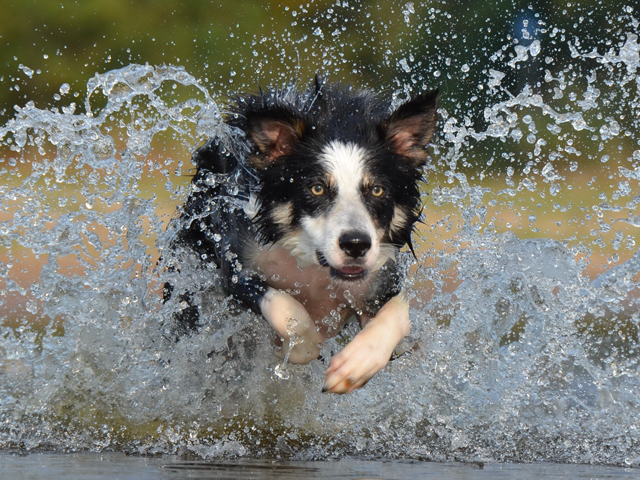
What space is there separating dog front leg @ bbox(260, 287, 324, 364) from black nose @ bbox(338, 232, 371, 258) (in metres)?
0.40

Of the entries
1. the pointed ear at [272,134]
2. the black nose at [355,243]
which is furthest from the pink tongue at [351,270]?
the pointed ear at [272,134]

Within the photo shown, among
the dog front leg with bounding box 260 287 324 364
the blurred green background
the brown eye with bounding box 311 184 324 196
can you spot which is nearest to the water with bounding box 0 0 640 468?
the dog front leg with bounding box 260 287 324 364

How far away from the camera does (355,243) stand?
389 cm

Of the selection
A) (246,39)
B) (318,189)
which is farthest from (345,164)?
(246,39)

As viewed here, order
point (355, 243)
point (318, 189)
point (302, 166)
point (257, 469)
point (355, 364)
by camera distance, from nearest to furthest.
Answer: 1. point (257, 469)
2. point (355, 364)
3. point (355, 243)
4. point (318, 189)
5. point (302, 166)

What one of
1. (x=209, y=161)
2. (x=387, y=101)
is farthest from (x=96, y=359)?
(x=387, y=101)

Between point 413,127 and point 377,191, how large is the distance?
1.41 ft

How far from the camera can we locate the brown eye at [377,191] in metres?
4.18

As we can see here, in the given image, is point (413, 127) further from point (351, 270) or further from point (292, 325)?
point (292, 325)

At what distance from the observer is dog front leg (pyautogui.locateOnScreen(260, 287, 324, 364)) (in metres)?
4.05

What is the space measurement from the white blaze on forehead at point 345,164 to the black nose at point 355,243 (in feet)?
0.95

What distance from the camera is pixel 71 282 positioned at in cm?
509

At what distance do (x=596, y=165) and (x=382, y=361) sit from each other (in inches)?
520

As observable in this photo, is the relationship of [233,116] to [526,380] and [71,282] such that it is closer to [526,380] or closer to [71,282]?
[71,282]
